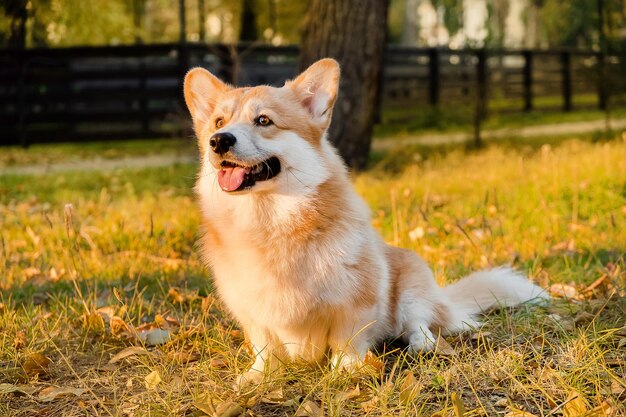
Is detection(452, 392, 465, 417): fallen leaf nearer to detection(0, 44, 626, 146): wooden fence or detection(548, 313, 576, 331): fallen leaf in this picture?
detection(548, 313, 576, 331): fallen leaf

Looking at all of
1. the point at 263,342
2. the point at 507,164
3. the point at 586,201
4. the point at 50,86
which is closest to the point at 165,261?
the point at 263,342

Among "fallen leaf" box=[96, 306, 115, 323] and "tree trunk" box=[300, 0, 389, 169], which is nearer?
"fallen leaf" box=[96, 306, 115, 323]

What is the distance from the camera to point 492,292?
3.40m

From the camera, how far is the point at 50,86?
13.5 meters

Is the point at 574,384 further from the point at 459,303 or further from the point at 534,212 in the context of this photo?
the point at 534,212

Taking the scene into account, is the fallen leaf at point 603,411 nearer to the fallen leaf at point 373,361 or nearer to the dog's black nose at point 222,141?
the fallen leaf at point 373,361

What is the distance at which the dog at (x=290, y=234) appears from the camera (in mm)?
2705

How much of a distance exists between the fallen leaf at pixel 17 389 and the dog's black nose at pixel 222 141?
118cm

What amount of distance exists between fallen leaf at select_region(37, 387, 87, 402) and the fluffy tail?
166cm

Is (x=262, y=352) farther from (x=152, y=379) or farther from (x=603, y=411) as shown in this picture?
(x=603, y=411)

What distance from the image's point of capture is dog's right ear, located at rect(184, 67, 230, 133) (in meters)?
3.13

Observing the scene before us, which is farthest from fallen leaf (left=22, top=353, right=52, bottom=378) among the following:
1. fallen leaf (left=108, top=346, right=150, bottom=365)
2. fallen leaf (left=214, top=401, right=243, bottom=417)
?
fallen leaf (left=214, top=401, right=243, bottom=417)

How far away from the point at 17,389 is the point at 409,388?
1476 mm

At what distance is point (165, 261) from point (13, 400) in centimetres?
197
